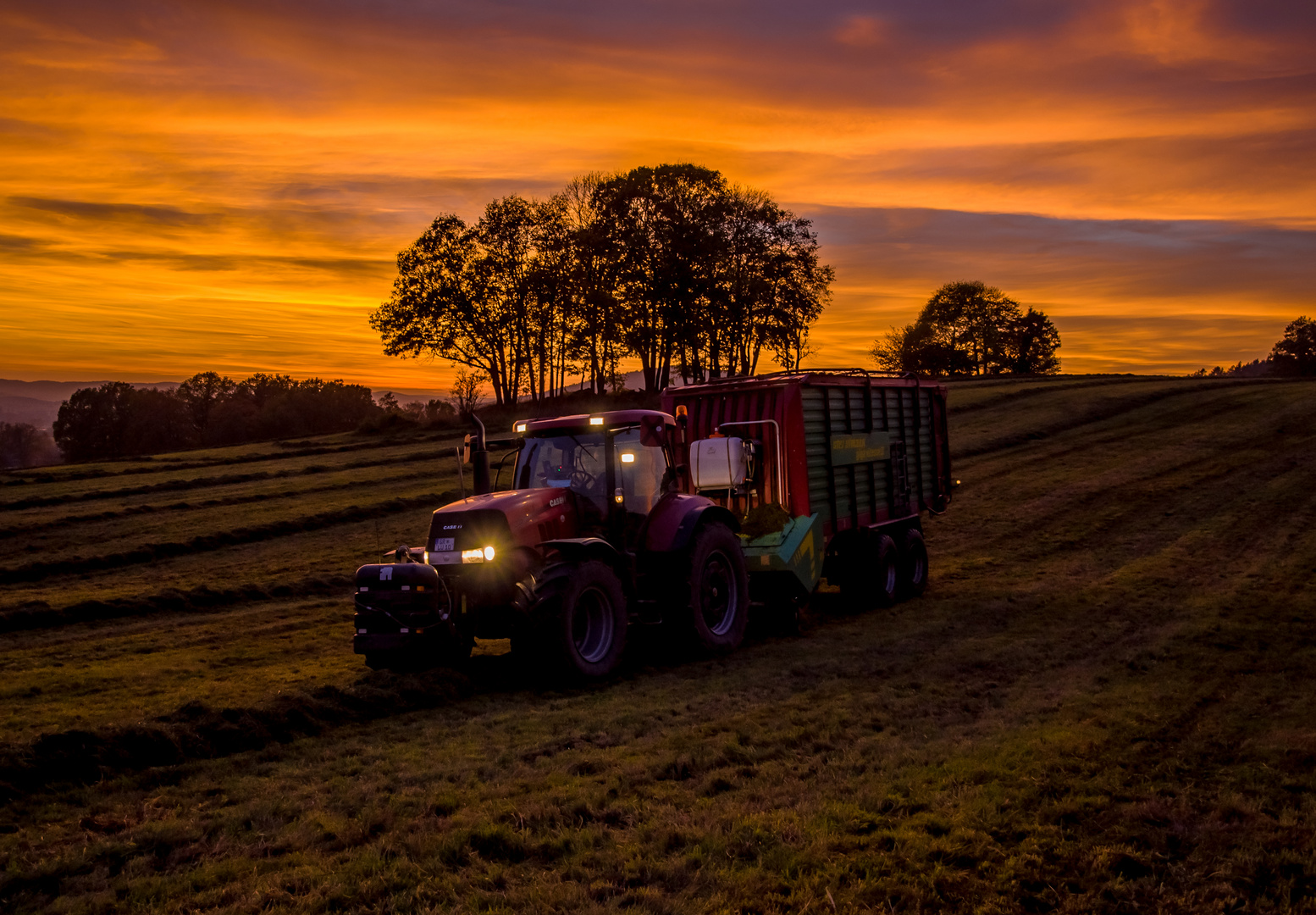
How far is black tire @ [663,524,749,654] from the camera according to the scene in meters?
11.4

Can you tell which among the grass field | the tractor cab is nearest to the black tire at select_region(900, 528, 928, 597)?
the grass field

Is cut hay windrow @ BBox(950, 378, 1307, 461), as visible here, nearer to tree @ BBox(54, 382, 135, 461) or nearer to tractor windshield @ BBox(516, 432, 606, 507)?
tractor windshield @ BBox(516, 432, 606, 507)

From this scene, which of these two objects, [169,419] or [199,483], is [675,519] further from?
[169,419]

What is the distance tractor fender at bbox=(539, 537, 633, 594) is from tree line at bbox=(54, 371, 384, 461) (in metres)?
79.3

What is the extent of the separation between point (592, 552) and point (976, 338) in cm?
8347

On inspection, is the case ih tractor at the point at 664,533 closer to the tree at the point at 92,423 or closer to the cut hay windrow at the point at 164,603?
the cut hay windrow at the point at 164,603

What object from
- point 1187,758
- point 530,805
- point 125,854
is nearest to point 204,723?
point 125,854

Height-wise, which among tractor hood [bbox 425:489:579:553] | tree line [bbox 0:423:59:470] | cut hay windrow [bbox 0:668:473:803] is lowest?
cut hay windrow [bbox 0:668:473:803]

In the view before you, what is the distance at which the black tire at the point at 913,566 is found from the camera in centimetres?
1594

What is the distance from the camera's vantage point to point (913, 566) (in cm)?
1625

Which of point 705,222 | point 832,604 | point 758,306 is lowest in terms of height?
point 832,604

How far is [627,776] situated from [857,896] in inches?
91.2

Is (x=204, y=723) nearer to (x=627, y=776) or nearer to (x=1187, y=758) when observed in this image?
(x=627, y=776)

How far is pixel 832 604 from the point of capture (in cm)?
1570
